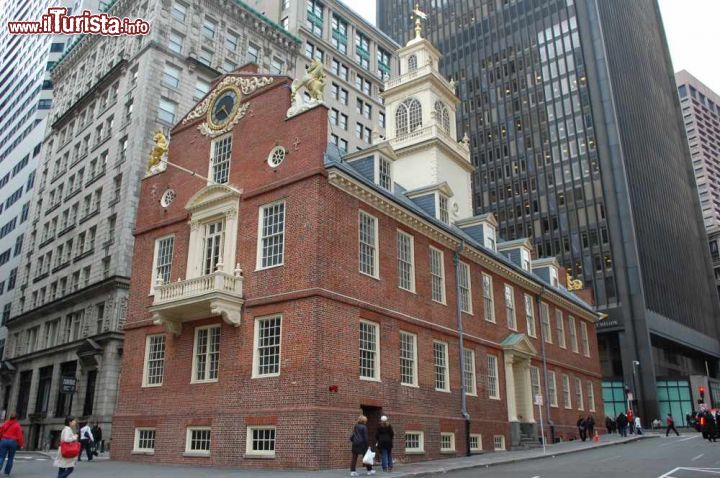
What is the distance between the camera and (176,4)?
52.5 meters

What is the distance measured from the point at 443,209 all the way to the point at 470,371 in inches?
330

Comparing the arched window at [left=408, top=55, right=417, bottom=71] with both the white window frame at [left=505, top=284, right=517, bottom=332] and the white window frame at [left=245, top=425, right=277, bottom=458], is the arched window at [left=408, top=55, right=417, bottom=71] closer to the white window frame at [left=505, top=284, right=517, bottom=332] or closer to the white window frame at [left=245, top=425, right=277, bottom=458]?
the white window frame at [left=505, top=284, right=517, bottom=332]

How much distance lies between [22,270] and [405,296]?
49.5 m

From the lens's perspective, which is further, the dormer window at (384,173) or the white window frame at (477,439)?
the white window frame at (477,439)

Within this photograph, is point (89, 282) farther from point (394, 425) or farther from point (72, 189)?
point (394, 425)

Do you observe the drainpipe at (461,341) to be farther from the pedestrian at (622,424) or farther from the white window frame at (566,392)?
the pedestrian at (622,424)

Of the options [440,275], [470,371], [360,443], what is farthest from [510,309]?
[360,443]

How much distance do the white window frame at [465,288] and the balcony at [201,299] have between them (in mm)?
11880

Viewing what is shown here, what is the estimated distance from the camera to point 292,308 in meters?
21.3

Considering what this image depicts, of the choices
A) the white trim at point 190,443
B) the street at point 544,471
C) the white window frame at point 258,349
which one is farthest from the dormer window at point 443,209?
the white trim at point 190,443

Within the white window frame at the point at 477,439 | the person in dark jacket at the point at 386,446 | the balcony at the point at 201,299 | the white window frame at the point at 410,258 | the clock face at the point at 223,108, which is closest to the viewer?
the person in dark jacket at the point at 386,446

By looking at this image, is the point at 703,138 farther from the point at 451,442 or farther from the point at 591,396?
the point at 451,442

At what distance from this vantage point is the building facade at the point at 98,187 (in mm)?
43594

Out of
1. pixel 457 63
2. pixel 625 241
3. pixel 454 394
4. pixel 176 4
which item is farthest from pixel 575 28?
pixel 454 394
